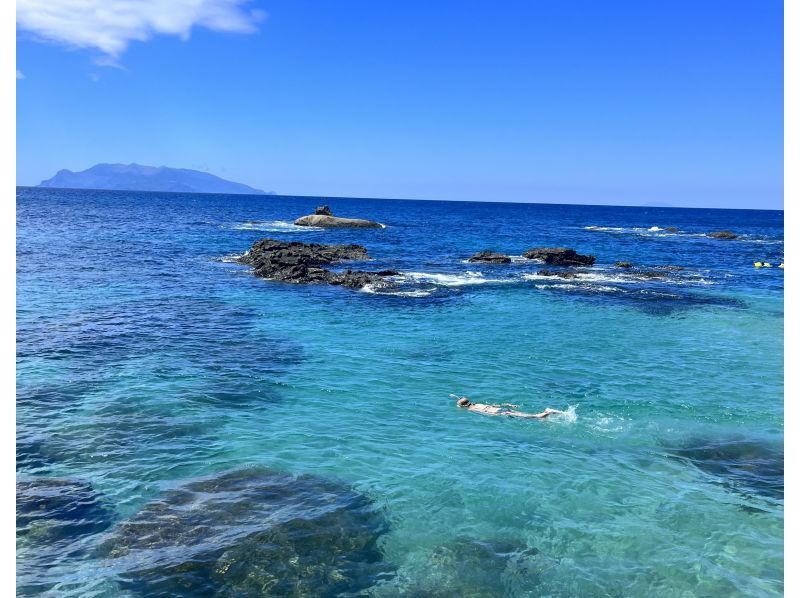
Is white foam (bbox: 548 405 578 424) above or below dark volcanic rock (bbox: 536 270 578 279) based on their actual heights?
below

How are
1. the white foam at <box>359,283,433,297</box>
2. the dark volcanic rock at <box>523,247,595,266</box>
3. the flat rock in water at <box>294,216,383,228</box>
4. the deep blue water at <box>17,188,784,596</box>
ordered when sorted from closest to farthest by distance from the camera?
the deep blue water at <box>17,188,784,596</box>, the white foam at <box>359,283,433,297</box>, the dark volcanic rock at <box>523,247,595,266</box>, the flat rock in water at <box>294,216,383,228</box>

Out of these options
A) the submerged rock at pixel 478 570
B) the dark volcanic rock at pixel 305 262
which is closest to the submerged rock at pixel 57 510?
the submerged rock at pixel 478 570

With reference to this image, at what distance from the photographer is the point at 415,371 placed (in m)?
21.6

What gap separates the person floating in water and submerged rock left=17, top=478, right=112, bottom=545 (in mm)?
10768

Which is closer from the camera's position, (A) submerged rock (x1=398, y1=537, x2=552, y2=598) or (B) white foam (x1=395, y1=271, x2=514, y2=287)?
(A) submerged rock (x1=398, y1=537, x2=552, y2=598)

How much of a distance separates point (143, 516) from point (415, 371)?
12.1 m

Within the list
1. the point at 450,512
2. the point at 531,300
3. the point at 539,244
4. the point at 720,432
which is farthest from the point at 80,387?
the point at 539,244

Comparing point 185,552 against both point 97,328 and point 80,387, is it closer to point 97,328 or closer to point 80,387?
point 80,387

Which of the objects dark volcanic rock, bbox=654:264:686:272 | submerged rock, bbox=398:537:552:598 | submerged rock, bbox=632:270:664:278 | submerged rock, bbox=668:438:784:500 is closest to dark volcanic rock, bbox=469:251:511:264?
submerged rock, bbox=632:270:664:278

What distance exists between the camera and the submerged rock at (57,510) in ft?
35.3

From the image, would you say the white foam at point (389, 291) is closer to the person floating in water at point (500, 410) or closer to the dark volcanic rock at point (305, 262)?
the dark volcanic rock at point (305, 262)

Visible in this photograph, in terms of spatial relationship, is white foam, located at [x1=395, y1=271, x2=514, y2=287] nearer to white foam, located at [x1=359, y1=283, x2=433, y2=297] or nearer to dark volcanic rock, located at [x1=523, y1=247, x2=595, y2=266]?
white foam, located at [x1=359, y1=283, x2=433, y2=297]

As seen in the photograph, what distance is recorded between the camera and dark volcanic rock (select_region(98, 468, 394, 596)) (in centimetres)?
952

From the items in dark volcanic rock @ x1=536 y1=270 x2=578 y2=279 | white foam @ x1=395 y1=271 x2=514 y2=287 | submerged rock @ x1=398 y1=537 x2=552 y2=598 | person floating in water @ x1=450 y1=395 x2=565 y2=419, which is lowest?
submerged rock @ x1=398 y1=537 x2=552 y2=598
